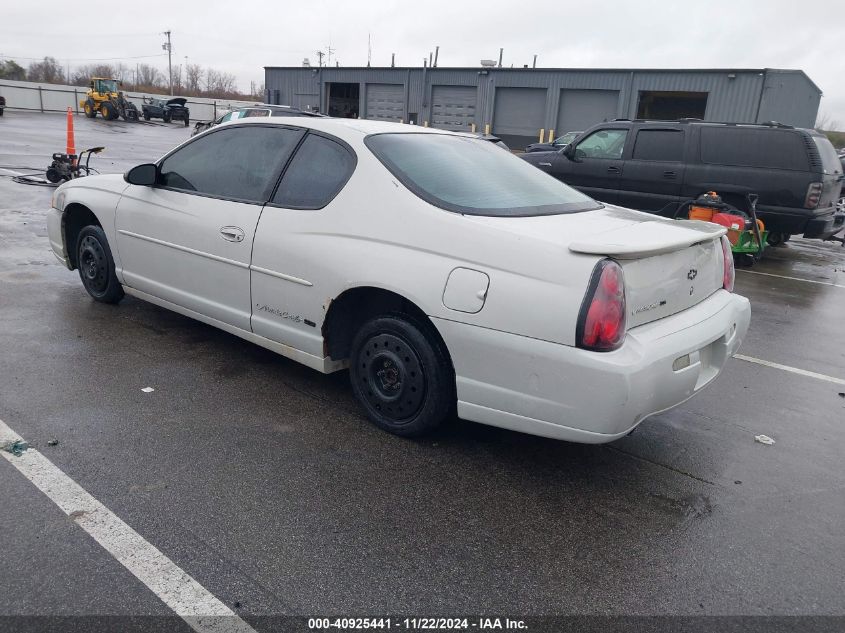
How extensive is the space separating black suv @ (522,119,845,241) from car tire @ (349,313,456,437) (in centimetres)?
772

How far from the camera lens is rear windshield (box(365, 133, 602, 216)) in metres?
3.51

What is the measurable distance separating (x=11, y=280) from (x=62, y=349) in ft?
6.67

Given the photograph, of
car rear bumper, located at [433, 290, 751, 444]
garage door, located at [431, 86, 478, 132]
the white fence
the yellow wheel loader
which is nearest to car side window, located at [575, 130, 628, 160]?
car rear bumper, located at [433, 290, 751, 444]

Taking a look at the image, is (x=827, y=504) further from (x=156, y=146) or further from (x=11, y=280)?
(x=156, y=146)

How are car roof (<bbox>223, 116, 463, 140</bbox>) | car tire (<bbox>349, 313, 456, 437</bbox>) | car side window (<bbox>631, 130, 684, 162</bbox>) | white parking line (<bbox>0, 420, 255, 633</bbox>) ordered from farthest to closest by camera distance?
car side window (<bbox>631, 130, 684, 162</bbox>) → car roof (<bbox>223, 116, 463, 140</bbox>) → car tire (<bbox>349, 313, 456, 437</bbox>) → white parking line (<bbox>0, 420, 255, 633</bbox>)

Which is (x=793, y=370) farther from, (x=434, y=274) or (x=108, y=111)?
(x=108, y=111)

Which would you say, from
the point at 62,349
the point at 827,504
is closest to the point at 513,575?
the point at 827,504

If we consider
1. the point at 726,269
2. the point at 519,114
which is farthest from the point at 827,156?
the point at 519,114

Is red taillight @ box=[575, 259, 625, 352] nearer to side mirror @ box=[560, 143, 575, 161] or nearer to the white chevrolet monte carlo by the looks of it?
the white chevrolet monte carlo

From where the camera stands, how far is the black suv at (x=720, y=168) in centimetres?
934

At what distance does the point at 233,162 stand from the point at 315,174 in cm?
73

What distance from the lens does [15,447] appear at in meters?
3.19

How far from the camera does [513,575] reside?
254 centimetres

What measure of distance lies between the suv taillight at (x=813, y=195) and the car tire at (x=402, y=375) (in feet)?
25.7
